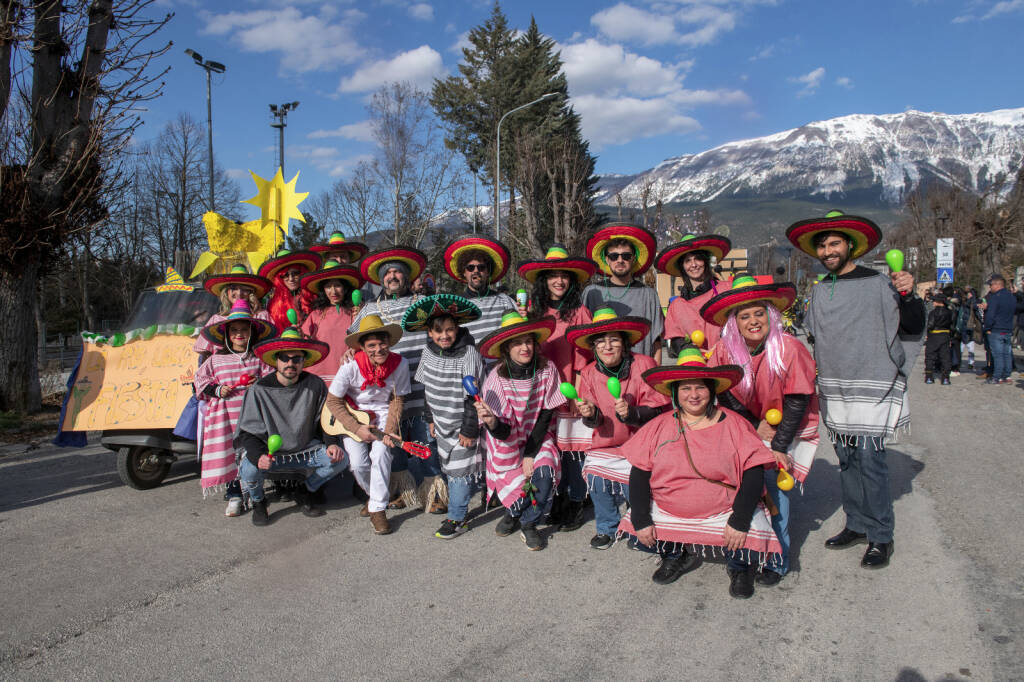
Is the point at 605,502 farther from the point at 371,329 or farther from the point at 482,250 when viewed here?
the point at 482,250

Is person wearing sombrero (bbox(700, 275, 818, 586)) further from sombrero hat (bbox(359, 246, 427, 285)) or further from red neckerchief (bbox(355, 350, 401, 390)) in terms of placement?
sombrero hat (bbox(359, 246, 427, 285))

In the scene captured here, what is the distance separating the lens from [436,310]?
4.50 m

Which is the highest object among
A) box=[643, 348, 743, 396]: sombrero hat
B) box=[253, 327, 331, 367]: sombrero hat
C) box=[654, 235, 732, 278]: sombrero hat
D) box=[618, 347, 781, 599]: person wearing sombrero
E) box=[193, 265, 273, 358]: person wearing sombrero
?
box=[654, 235, 732, 278]: sombrero hat

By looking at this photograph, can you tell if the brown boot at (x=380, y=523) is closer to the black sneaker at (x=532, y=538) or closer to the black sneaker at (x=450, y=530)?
the black sneaker at (x=450, y=530)

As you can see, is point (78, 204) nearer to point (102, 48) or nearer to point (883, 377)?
point (102, 48)

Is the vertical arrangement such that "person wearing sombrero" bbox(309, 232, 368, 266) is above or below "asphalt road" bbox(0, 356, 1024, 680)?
above

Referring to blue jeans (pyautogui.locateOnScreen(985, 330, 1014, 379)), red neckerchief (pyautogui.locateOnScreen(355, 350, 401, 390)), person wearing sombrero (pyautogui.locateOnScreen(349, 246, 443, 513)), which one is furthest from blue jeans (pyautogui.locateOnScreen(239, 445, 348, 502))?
blue jeans (pyautogui.locateOnScreen(985, 330, 1014, 379))

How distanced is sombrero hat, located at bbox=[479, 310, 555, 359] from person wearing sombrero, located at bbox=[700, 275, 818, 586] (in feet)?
3.27

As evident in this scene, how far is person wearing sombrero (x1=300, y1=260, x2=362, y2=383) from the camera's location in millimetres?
5352

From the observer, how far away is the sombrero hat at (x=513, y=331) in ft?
13.3

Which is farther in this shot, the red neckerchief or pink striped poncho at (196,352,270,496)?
pink striped poncho at (196,352,270,496)

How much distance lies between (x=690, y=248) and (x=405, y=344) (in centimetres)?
236

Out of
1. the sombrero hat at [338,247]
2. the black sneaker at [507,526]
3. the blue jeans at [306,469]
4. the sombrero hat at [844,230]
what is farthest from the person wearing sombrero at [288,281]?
the sombrero hat at [844,230]

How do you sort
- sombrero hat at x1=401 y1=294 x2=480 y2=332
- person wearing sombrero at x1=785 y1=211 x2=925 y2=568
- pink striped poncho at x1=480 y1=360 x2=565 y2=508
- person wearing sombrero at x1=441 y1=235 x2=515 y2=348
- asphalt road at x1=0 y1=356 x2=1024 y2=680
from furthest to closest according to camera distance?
person wearing sombrero at x1=441 y1=235 x2=515 y2=348 → sombrero hat at x1=401 y1=294 x2=480 y2=332 → pink striped poncho at x1=480 y1=360 x2=565 y2=508 → person wearing sombrero at x1=785 y1=211 x2=925 y2=568 → asphalt road at x1=0 y1=356 x2=1024 y2=680
